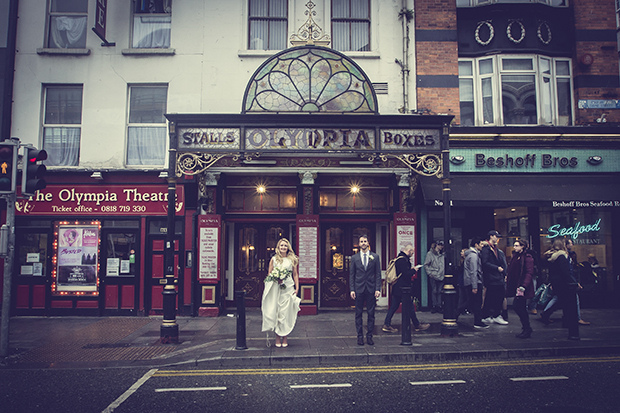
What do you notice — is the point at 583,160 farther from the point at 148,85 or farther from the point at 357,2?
the point at 148,85

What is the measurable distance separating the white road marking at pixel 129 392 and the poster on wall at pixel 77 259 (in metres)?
5.83

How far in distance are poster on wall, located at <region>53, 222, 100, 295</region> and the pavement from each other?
3.91 ft

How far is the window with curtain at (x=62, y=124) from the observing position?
37.4 feet

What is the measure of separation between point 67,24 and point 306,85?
25.0 ft

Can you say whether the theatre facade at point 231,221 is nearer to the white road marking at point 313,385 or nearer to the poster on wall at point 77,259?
the poster on wall at point 77,259

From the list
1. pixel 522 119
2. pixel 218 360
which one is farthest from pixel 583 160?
pixel 218 360

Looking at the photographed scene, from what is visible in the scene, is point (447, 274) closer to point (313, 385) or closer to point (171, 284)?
point (313, 385)

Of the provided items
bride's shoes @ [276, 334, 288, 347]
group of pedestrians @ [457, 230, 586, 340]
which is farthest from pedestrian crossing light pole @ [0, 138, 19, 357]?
group of pedestrians @ [457, 230, 586, 340]

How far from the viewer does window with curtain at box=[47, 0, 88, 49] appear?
1160cm

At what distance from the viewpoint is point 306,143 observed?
8.63 m

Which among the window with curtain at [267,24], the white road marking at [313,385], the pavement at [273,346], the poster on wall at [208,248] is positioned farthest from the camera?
the window with curtain at [267,24]

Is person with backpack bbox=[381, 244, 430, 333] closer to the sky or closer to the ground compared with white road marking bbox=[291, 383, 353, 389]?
closer to the sky

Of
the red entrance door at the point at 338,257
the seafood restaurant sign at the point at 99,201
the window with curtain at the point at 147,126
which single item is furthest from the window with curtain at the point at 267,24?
the red entrance door at the point at 338,257

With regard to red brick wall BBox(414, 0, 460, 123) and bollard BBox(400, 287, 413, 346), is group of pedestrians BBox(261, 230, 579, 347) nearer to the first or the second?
bollard BBox(400, 287, 413, 346)
